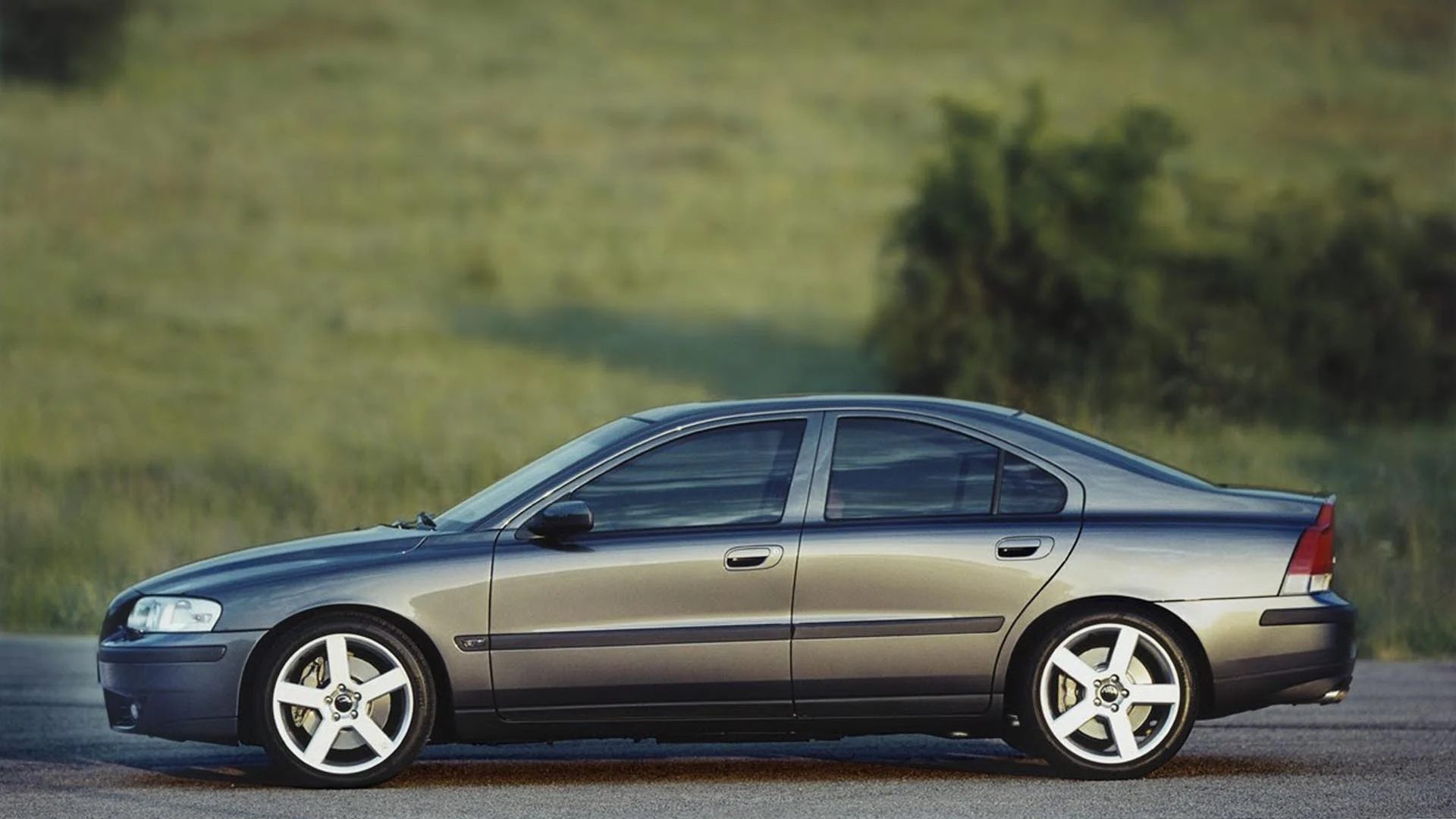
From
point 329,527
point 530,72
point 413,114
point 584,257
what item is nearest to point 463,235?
point 584,257

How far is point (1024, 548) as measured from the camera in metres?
8.78

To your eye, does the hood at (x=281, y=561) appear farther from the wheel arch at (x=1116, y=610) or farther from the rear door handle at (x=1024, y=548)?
the wheel arch at (x=1116, y=610)

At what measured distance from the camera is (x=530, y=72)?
6781cm

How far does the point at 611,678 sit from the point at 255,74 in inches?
2372

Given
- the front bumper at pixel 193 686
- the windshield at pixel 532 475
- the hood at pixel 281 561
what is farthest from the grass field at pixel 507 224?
the front bumper at pixel 193 686

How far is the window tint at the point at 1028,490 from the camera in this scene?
29.2ft

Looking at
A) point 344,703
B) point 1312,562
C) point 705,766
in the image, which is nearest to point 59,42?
point 705,766

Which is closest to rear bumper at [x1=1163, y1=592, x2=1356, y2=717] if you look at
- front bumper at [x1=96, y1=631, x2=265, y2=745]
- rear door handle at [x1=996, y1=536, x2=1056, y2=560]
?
rear door handle at [x1=996, y1=536, x2=1056, y2=560]

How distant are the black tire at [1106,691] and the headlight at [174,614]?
2972 millimetres

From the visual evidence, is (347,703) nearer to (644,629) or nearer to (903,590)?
(644,629)

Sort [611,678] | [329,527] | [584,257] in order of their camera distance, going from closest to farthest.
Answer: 1. [611,678]
2. [329,527]
3. [584,257]

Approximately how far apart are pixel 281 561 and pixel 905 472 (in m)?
2.35

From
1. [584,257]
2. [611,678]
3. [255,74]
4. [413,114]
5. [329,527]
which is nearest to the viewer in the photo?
[611,678]

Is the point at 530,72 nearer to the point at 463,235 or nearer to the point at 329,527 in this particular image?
the point at 463,235
